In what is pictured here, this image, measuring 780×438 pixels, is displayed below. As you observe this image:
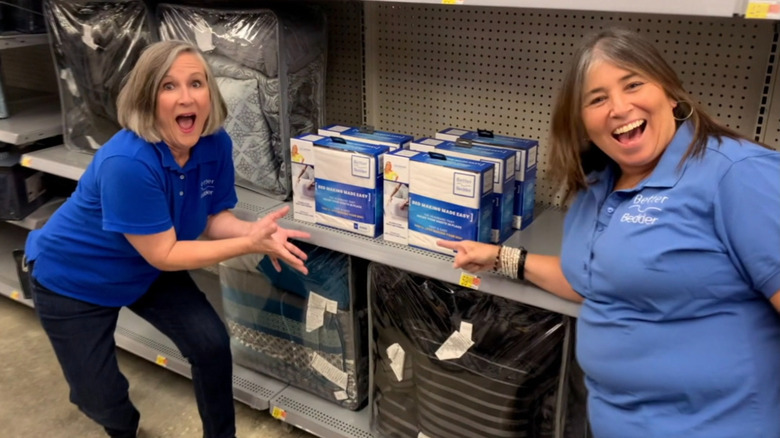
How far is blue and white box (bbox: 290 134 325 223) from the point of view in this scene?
179 centimetres

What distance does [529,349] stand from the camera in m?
1.58

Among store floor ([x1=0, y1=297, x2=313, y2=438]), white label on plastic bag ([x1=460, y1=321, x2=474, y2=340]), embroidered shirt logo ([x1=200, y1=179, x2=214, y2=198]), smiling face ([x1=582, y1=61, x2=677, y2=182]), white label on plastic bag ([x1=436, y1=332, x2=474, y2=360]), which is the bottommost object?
store floor ([x1=0, y1=297, x2=313, y2=438])

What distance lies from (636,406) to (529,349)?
39 cm

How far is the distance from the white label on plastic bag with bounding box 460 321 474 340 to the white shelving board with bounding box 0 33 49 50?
6.83 feet

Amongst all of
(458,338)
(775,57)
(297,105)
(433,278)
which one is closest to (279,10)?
(297,105)

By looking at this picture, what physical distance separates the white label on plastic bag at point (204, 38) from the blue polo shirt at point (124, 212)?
0.33 metres

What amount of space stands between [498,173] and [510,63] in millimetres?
479

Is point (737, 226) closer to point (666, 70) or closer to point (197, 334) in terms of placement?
point (666, 70)

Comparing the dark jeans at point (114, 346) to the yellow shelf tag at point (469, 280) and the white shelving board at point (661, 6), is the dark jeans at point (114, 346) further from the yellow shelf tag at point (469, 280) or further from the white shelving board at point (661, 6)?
the white shelving board at point (661, 6)

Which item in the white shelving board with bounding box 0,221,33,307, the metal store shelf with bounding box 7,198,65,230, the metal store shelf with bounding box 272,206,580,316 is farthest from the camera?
the white shelving board with bounding box 0,221,33,307

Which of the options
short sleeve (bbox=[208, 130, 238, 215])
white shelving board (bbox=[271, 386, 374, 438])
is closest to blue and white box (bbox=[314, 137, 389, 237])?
short sleeve (bbox=[208, 130, 238, 215])

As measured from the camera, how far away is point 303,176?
1.82m

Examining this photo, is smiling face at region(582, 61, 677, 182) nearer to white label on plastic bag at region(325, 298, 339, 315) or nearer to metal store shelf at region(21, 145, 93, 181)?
white label on plastic bag at region(325, 298, 339, 315)

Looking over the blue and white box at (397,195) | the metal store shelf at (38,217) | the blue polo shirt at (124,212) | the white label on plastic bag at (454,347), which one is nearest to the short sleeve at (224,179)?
the blue polo shirt at (124,212)
